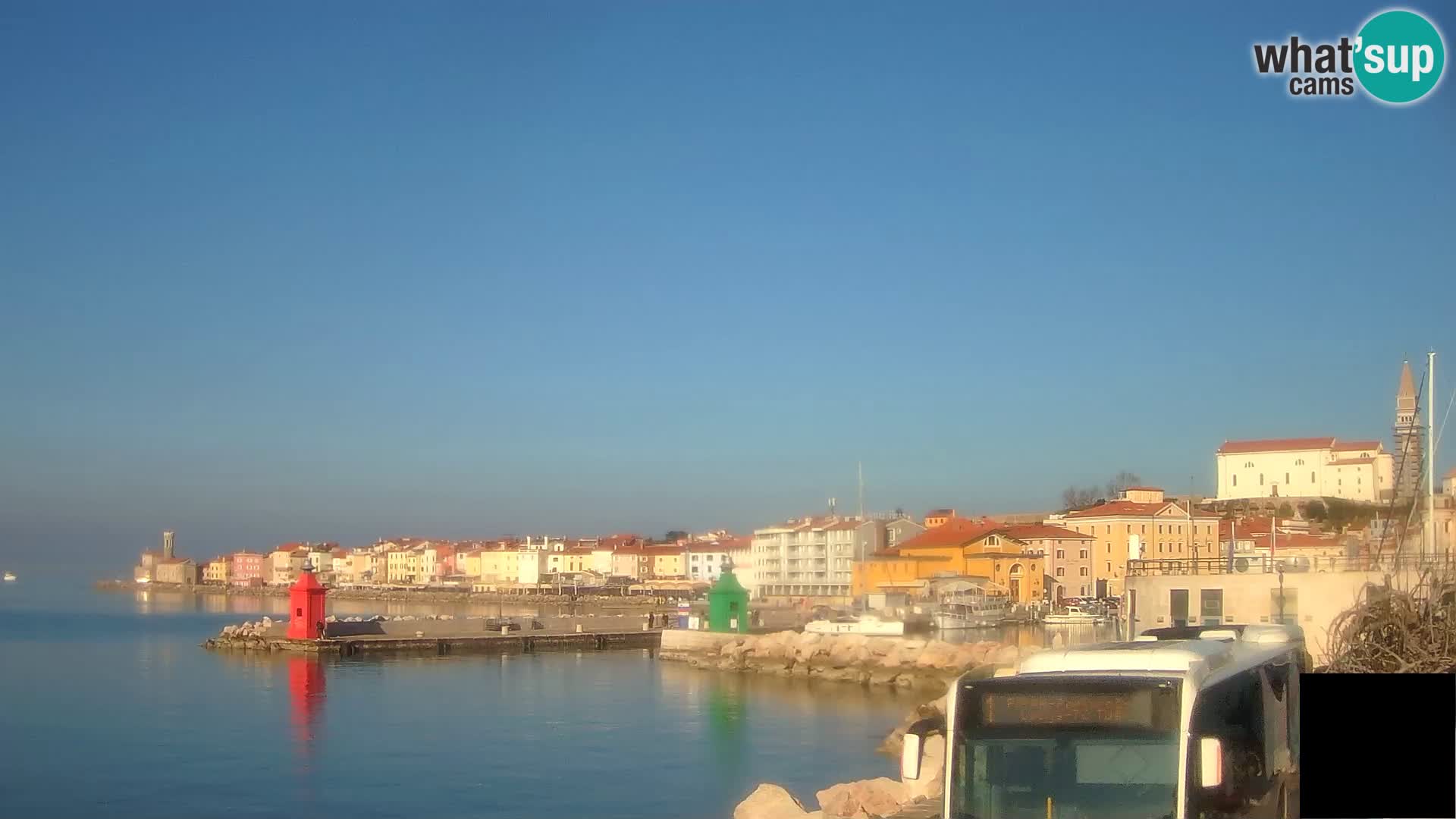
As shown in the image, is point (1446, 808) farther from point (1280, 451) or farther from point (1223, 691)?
point (1280, 451)

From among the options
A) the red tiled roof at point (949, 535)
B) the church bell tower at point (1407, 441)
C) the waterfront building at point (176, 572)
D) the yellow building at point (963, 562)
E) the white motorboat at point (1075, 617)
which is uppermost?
the church bell tower at point (1407, 441)

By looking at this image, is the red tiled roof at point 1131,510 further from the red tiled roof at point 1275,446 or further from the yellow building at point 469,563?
the yellow building at point 469,563

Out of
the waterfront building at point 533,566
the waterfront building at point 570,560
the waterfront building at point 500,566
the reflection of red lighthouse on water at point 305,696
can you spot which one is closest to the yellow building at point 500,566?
the waterfront building at point 500,566

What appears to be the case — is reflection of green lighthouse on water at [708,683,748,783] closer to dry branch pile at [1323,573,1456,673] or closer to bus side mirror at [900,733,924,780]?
dry branch pile at [1323,573,1456,673]

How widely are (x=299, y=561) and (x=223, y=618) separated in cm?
2717

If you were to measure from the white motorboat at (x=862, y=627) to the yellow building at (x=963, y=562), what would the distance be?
368 centimetres

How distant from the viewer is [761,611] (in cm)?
3148

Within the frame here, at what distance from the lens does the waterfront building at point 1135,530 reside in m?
21.0

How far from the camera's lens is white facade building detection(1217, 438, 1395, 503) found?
16625 millimetres

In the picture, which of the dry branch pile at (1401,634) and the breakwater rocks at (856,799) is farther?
the breakwater rocks at (856,799)

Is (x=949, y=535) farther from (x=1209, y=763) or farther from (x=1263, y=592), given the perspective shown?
(x=1209, y=763)

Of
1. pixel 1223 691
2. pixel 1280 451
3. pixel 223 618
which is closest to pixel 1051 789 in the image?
pixel 1223 691

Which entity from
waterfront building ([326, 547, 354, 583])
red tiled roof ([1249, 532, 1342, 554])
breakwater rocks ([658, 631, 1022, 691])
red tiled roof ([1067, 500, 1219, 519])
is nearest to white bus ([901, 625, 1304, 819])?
red tiled roof ([1249, 532, 1342, 554])

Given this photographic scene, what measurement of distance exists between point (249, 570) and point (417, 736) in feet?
225
